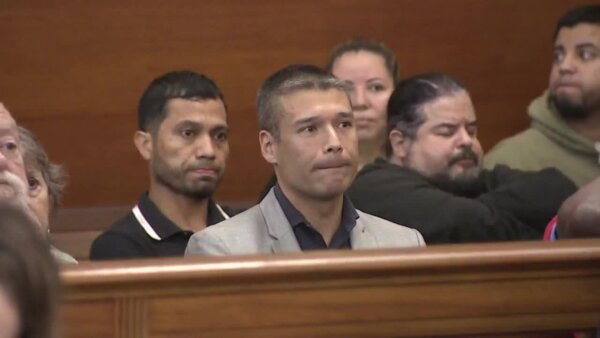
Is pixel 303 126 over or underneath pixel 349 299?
over

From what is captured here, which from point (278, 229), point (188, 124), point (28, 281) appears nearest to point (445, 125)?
point (188, 124)

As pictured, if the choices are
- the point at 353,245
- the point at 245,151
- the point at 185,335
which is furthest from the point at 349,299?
the point at 245,151

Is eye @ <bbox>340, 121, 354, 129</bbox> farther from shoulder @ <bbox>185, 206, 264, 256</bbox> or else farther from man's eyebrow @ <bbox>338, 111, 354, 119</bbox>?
shoulder @ <bbox>185, 206, 264, 256</bbox>

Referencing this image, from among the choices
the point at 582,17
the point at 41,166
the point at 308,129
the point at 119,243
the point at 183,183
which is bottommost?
the point at 119,243

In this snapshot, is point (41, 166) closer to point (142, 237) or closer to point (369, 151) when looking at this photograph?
point (142, 237)

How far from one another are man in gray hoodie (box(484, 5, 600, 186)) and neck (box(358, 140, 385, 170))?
1.04ft

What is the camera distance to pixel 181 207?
10.9 ft

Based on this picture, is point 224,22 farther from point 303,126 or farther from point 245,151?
point 303,126

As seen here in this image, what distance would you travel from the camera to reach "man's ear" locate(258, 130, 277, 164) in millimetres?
2904

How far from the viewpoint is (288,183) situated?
2.81 m

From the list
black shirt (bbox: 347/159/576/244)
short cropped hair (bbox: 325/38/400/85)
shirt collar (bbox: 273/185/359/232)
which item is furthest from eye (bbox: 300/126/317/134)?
short cropped hair (bbox: 325/38/400/85)

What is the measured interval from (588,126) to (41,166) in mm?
1695

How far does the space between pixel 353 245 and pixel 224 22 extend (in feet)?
5.36

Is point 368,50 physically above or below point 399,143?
above
